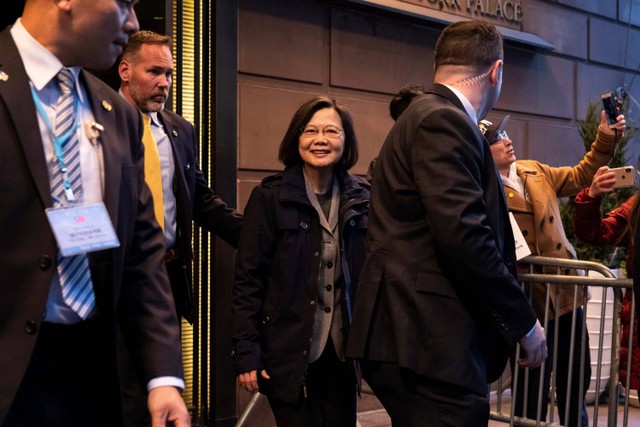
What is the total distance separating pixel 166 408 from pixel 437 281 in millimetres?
1213

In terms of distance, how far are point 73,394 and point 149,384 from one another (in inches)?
7.1

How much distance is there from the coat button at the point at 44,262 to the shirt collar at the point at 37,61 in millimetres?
391

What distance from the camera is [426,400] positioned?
3.10m

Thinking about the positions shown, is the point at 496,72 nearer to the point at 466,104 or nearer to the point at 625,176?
the point at 466,104

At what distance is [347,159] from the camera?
4.44 metres

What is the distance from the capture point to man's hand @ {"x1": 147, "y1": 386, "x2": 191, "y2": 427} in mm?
2123

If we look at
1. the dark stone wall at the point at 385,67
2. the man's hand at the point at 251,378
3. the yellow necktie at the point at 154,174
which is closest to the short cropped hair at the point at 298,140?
the yellow necktie at the point at 154,174

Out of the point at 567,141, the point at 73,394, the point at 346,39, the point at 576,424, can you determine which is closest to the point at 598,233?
the point at 576,424

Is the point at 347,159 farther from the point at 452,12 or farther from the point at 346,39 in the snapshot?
the point at 452,12

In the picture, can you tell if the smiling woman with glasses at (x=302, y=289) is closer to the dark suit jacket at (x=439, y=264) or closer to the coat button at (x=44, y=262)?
the dark suit jacket at (x=439, y=264)

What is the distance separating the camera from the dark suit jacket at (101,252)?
197 centimetres

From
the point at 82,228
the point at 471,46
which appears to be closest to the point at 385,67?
the point at 471,46

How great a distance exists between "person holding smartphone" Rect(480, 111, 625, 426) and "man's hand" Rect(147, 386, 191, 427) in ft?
9.94

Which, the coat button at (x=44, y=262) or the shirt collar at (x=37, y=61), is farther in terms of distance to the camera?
the shirt collar at (x=37, y=61)
